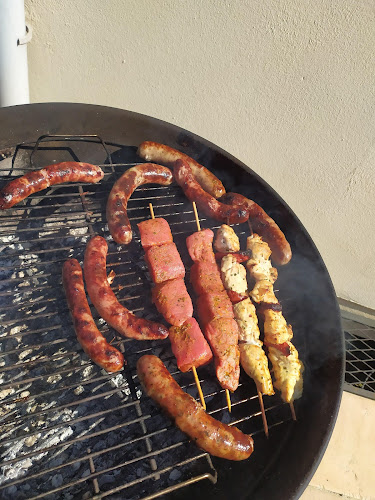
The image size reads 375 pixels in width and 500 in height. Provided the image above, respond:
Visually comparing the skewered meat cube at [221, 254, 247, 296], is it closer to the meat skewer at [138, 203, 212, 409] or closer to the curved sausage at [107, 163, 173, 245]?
the meat skewer at [138, 203, 212, 409]

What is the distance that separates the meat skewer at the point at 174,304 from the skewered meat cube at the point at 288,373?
1.63 feet

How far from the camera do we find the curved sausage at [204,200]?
3084 millimetres

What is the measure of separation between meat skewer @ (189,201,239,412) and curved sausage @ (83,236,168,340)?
39 cm

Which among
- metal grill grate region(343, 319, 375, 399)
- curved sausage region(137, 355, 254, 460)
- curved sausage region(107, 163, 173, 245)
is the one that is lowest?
metal grill grate region(343, 319, 375, 399)

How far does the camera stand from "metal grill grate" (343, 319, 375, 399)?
3686 millimetres

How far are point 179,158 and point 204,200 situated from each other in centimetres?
41

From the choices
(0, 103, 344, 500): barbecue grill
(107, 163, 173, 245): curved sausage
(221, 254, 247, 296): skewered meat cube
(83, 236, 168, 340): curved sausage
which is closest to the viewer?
(0, 103, 344, 500): barbecue grill

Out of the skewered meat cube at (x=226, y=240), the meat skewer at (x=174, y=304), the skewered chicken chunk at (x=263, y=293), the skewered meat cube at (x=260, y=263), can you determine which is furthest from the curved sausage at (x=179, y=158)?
the skewered chicken chunk at (x=263, y=293)

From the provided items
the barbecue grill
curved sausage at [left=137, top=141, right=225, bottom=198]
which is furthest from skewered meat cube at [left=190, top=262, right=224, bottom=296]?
curved sausage at [left=137, top=141, right=225, bottom=198]

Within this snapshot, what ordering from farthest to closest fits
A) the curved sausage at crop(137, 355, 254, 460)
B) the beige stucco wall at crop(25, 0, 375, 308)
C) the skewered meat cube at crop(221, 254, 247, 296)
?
1. the beige stucco wall at crop(25, 0, 375, 308)
2. the skewered meat cube at crop(221, 254, 247, 296)
3. the curved sausage at crop(137, 355, 254, 460)

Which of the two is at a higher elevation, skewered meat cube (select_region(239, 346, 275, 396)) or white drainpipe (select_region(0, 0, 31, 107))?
white drainpipe (select_region(0, 0, 31, 107))

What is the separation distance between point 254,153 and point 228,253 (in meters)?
1.75

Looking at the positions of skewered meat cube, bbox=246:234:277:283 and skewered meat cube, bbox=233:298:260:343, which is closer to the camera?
skewered meat cube, bbox=233:298:260:343

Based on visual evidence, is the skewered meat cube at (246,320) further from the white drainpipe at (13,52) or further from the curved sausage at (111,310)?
the white drainpipe at (13,52)
